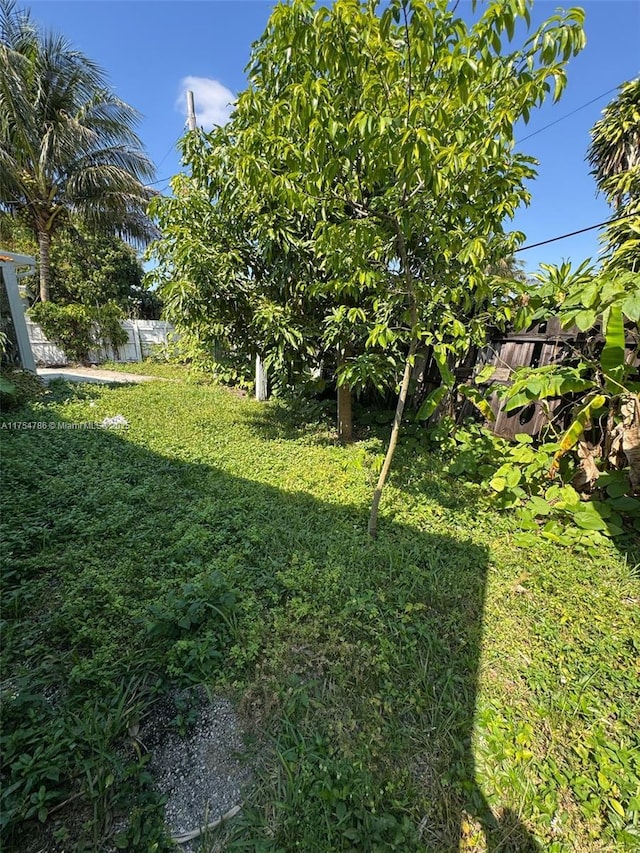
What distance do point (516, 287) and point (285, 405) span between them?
4.46 meters

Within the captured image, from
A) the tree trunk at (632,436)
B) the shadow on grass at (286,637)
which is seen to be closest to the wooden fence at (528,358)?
the tree trunk at (632,436)

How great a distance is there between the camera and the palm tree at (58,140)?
7.93 m

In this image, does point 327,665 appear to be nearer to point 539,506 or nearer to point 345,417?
point 539,506

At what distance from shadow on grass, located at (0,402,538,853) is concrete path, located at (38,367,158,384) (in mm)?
5593

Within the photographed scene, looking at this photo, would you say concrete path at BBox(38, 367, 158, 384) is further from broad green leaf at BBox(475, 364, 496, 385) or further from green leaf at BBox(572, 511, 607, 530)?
green leaf at BBox(572, 511, 607, 530)

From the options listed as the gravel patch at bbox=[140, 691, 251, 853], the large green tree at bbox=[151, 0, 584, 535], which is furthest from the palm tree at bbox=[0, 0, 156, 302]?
the gravel patch at bbox=[140, 691, 251, 853]

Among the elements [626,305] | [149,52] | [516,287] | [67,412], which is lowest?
[67,412]

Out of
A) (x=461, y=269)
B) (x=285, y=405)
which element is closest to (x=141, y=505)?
(x=461, y=269)

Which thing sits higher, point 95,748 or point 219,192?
point 219,192

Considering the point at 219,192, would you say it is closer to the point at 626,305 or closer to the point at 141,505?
the point at 141,505

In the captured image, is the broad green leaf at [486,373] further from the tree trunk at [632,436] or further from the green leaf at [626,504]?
the green leaf at [626,504]

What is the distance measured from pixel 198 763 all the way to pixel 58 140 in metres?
12.4

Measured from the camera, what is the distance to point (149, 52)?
4.32 metres

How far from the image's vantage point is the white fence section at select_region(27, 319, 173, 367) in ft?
31.0
